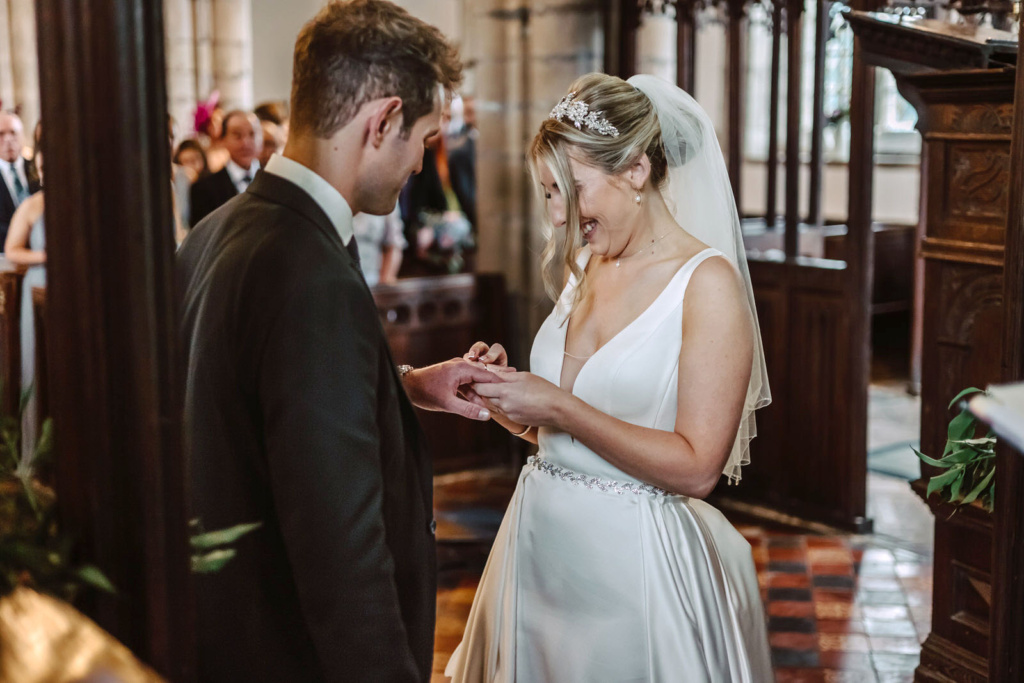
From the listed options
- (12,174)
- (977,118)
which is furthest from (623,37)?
(12,174)

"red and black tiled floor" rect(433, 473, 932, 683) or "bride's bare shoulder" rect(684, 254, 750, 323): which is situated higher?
"bride's bare shoulder" rect(684, 254, 750, 323)

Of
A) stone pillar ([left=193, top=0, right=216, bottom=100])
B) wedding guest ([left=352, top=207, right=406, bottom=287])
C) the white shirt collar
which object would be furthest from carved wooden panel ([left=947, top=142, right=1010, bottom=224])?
stone pillar ([left=193, top=0, right=216, bottom=100])

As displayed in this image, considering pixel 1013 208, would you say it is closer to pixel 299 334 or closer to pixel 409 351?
pixel 299 334

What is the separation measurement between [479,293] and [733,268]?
3915mm

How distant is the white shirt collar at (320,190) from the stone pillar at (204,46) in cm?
964

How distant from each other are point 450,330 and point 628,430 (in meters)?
3.92

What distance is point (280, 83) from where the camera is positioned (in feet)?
38.2

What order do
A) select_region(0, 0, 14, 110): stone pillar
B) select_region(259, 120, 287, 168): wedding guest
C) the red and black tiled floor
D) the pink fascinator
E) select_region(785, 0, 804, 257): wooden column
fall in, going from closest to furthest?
select_region(0, 0, 14, 110): stone pillar
the red and black tiled floor
select_region(785, 0, 804, 257): wooden column
select_region(259, 120, 287, 168): wedding guest
the pink fascinator

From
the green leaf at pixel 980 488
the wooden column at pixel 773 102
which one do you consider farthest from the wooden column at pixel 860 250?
the green leaf at pixel 980 488

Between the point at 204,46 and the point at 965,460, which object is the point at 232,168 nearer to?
the point at 965,460

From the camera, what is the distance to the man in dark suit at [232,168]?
547 centimetres

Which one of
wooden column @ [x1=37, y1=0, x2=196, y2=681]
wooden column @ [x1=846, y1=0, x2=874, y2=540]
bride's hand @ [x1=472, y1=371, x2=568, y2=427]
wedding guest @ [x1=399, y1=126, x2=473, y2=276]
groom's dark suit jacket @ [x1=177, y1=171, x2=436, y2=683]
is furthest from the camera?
wedding guest @ [x1=399, y1=126, x2=473, y2=276]

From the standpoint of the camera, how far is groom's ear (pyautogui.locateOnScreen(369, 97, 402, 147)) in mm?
1477

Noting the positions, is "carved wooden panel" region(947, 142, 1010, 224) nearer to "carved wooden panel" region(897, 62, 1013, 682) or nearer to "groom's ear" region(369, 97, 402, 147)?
"carved wooden panel" region(897, 62, 1013, 682)
